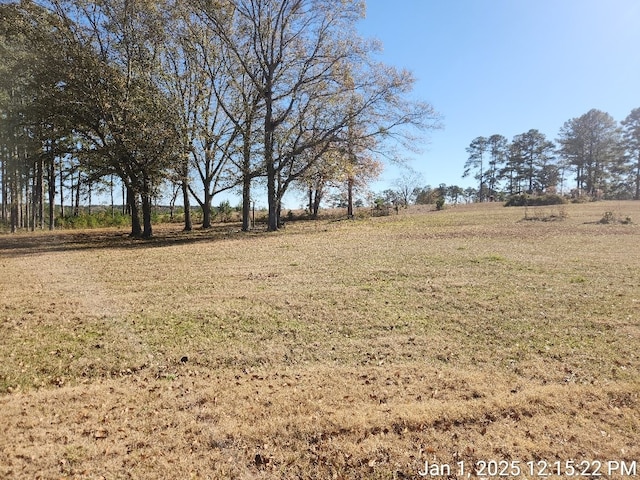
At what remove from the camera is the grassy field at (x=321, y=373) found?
284 cm

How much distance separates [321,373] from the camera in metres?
4.23

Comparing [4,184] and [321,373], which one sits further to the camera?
[4,184]

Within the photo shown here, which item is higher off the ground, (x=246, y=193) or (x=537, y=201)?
(x=537, y=201)

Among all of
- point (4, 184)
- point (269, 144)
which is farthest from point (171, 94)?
point (4, 184)

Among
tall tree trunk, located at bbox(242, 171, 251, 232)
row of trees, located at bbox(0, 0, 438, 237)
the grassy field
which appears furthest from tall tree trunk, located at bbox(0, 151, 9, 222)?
the grassy field

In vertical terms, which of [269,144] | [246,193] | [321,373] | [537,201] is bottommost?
[321,373]

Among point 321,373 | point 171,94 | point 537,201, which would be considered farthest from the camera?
point 537,201

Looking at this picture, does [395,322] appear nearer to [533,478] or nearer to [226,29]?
[533,478]

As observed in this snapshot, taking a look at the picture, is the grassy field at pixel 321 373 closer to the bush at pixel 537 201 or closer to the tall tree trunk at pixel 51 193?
the tall tree trunk at pixel 51 193

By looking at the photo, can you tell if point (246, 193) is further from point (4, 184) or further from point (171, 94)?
point (4, 184)

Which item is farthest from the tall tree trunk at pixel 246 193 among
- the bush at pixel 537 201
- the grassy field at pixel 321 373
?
the bush at pixel 537 201

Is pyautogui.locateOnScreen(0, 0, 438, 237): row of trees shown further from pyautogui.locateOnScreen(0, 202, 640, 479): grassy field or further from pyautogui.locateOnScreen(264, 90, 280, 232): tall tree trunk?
pyautogui.locateOnScreen(0, 202, 640, 479): grassy field

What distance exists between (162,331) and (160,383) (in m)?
1.48

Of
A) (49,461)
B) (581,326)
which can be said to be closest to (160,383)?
(49,461)
